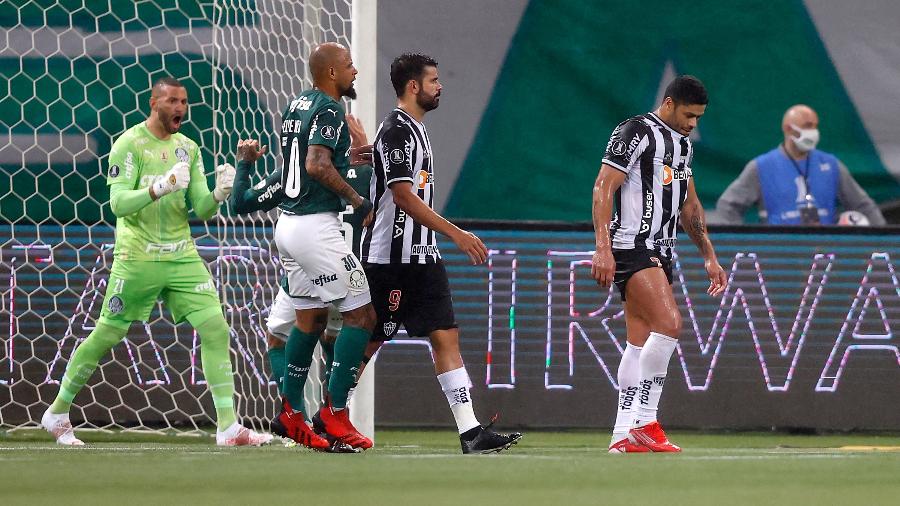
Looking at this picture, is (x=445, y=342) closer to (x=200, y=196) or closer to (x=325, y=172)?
(x=325, y=172)

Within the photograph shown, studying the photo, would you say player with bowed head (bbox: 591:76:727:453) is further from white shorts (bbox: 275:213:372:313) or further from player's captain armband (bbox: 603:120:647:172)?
white shorts (bbox: 275:213:372:313)

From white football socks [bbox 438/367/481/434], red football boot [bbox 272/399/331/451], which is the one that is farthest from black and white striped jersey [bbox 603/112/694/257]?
red football boot [bbox 272/399/331/451]

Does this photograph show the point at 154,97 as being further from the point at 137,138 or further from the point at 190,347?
the point at 190,347

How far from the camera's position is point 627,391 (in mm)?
7238

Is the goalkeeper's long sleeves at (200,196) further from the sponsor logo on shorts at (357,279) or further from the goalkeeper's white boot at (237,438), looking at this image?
the sponsor logo on shorts at (357,279)

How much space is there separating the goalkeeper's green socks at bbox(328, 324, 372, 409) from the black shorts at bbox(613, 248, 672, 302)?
1348 mm

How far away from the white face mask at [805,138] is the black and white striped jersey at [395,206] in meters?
3.97

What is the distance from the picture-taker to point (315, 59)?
6758mm

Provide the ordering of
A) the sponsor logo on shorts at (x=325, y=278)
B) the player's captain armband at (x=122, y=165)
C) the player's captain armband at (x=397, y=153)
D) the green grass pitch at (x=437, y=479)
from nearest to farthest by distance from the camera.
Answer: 1. the green grass pitch at (x=437, y=479)
2. the sponsor logo on shorts at (x=325, y=278)
3. the player's captain armband at (x=397, y=153)
4. the player's captain armband at (x=122, y=165)

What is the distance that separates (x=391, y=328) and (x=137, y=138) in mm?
2003

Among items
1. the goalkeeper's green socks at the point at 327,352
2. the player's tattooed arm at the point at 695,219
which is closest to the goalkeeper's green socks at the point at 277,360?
the goalkeeper's green socks at the point at 327,352

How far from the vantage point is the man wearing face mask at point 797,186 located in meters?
9.96

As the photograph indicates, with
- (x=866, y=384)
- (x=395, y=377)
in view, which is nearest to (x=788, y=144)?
(x=866, y=384)

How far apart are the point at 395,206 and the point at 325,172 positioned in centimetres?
55
